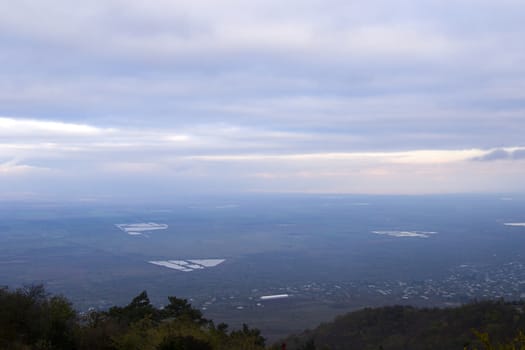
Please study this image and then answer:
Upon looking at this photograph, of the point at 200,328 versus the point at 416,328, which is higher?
the point at 200,328

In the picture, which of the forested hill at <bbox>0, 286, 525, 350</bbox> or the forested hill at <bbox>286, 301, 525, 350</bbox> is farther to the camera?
the forested hill at <bbox>286, 301, 525, 350</bbox>

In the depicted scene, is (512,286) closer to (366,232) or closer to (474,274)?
(474,274)

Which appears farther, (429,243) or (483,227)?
(483,227)

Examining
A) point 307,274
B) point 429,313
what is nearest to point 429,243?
point 307,274

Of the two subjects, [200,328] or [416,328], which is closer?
[200,328]

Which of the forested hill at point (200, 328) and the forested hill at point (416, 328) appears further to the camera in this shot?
the forested hill at point (416, 328)
